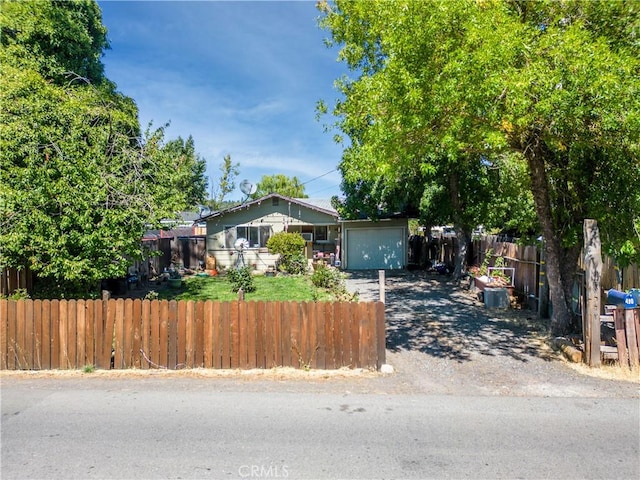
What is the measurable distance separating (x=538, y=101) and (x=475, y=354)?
466cm

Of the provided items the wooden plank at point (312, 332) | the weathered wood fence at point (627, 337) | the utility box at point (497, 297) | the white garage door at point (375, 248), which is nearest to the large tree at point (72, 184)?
the wooden plank at point (312, 332)

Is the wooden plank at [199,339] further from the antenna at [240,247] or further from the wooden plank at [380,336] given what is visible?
the antenna at [240,247]

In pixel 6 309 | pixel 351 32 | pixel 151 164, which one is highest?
pixel 351 32

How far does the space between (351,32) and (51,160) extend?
10533 millimetres

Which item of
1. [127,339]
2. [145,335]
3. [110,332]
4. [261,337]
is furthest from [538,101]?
[110,332]

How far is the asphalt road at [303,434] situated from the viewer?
3672 millimetres

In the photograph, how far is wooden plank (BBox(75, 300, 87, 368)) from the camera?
260 inches

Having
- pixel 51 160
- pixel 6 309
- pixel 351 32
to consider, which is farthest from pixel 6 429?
pixel 351 32

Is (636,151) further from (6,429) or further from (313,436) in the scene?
(6,429)

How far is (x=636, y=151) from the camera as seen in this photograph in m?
6.61

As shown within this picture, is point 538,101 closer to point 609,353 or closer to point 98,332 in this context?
point 609,353

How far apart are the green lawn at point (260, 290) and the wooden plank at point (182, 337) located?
495cm

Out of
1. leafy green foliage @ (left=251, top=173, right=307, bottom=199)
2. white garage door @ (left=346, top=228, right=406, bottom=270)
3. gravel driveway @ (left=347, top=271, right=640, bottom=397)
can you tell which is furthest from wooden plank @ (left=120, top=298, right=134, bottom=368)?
leafy green foliage @ (left=251, top=173, right=307, bottom=199)

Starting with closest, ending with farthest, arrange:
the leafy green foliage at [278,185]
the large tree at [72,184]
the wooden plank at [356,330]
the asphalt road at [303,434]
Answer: the asphalt road at [303,434]
the wooden plank at [356,330]
the large tree at [72,184]
the leafy green foliage at [278,185]
